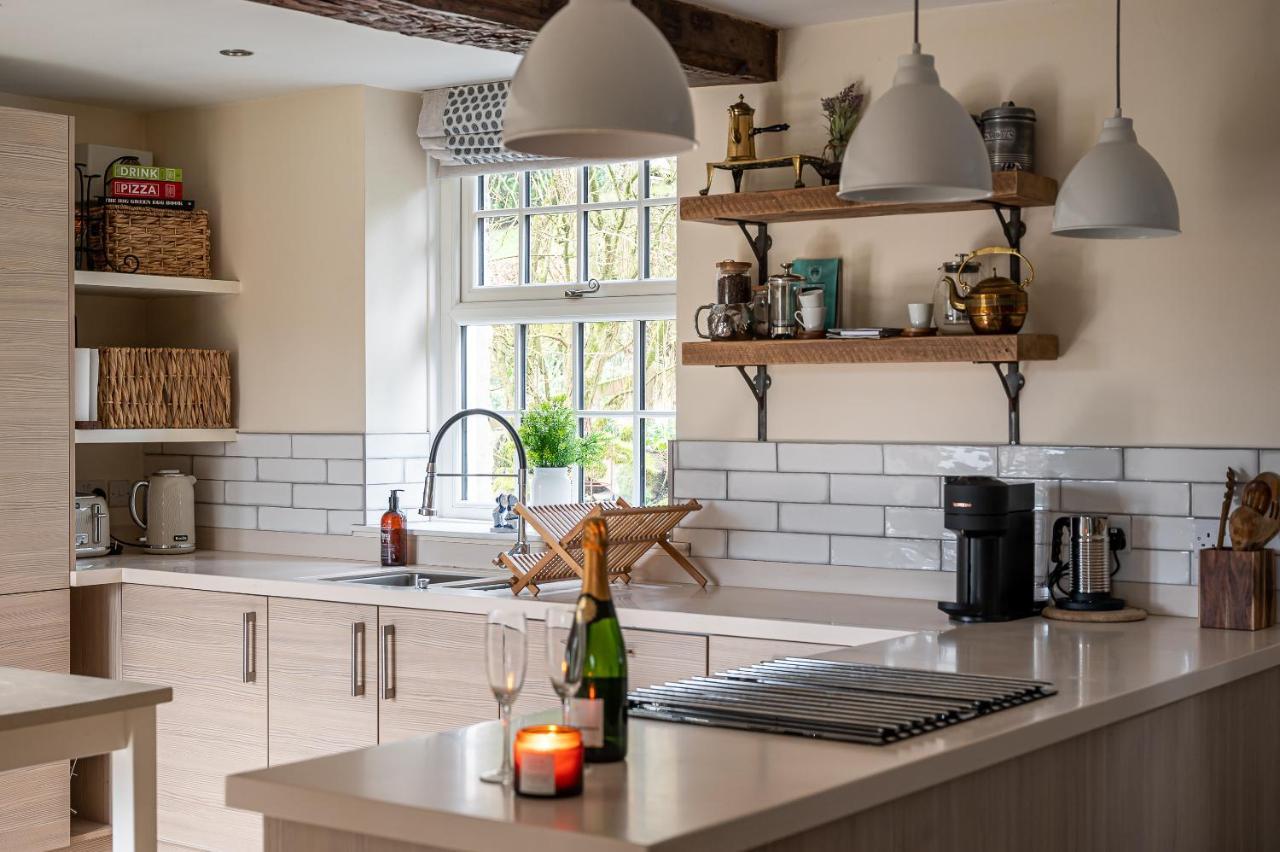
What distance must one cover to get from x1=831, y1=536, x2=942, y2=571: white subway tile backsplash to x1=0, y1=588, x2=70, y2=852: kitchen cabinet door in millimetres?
2288

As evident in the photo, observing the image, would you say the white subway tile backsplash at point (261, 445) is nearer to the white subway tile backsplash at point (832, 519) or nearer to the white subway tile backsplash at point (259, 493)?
the white subway tile backsplash at point (259, 493)

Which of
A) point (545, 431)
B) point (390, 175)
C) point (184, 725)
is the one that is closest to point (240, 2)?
point (390, 175)

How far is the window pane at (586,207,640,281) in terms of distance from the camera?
4.77m

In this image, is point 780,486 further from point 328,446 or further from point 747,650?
point 328,446

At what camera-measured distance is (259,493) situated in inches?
207

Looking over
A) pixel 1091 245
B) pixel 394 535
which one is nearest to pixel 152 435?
pixel 394 535

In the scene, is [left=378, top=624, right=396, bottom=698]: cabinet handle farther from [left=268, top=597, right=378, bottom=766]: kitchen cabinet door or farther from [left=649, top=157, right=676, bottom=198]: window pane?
[left=649, top=157, right=676, bottom=198]: window pane

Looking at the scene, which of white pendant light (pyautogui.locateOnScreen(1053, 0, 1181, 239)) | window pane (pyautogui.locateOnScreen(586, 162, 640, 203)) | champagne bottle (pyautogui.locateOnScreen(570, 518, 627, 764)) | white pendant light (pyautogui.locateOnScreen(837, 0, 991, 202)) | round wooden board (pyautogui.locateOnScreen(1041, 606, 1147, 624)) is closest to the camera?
champagne bottle (pyautogui.locateOnScreen(570, 518, 627, 764))

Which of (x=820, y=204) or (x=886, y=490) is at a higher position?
(x=820, y=204)

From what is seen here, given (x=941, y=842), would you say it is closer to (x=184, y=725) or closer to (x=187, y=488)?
(x=184, y=725)

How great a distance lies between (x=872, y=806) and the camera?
75.4 inches

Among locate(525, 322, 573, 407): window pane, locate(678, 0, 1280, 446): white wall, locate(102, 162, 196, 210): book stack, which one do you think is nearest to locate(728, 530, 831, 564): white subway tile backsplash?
locate(678, 0, 1280, 446): white wall

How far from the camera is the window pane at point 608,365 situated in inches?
189

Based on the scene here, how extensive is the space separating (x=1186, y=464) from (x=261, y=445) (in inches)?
122
